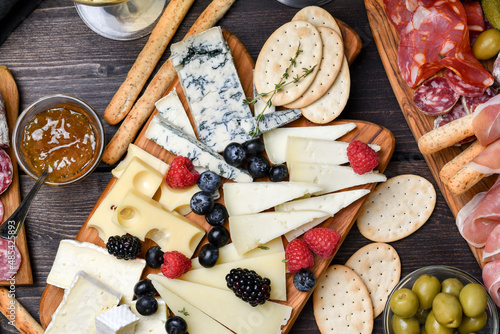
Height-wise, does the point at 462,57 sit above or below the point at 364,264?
above

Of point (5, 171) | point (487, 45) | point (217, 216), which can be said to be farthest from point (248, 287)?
point (487, 45)

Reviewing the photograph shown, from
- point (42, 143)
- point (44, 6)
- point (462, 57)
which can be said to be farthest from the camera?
point (44, 6)

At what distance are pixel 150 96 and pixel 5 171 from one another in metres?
0.66

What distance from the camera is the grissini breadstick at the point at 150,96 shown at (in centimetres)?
194

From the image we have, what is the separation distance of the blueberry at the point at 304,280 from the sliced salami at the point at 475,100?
84cm

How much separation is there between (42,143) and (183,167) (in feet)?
1.90

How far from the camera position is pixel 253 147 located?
1.84 m

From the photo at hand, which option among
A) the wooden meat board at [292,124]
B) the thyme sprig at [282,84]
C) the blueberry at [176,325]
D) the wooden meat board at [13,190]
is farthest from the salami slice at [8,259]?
the thyme sprig at [282,84]

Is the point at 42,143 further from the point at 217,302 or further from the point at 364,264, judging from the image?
the point at 364,264

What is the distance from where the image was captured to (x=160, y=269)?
1.89 meters

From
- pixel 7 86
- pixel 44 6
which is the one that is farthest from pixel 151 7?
pixel 7 86

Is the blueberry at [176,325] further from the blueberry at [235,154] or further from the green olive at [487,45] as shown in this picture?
the green olive at [487,45]

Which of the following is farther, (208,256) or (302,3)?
(302,3)

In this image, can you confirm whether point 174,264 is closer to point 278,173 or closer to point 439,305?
point 278,173
